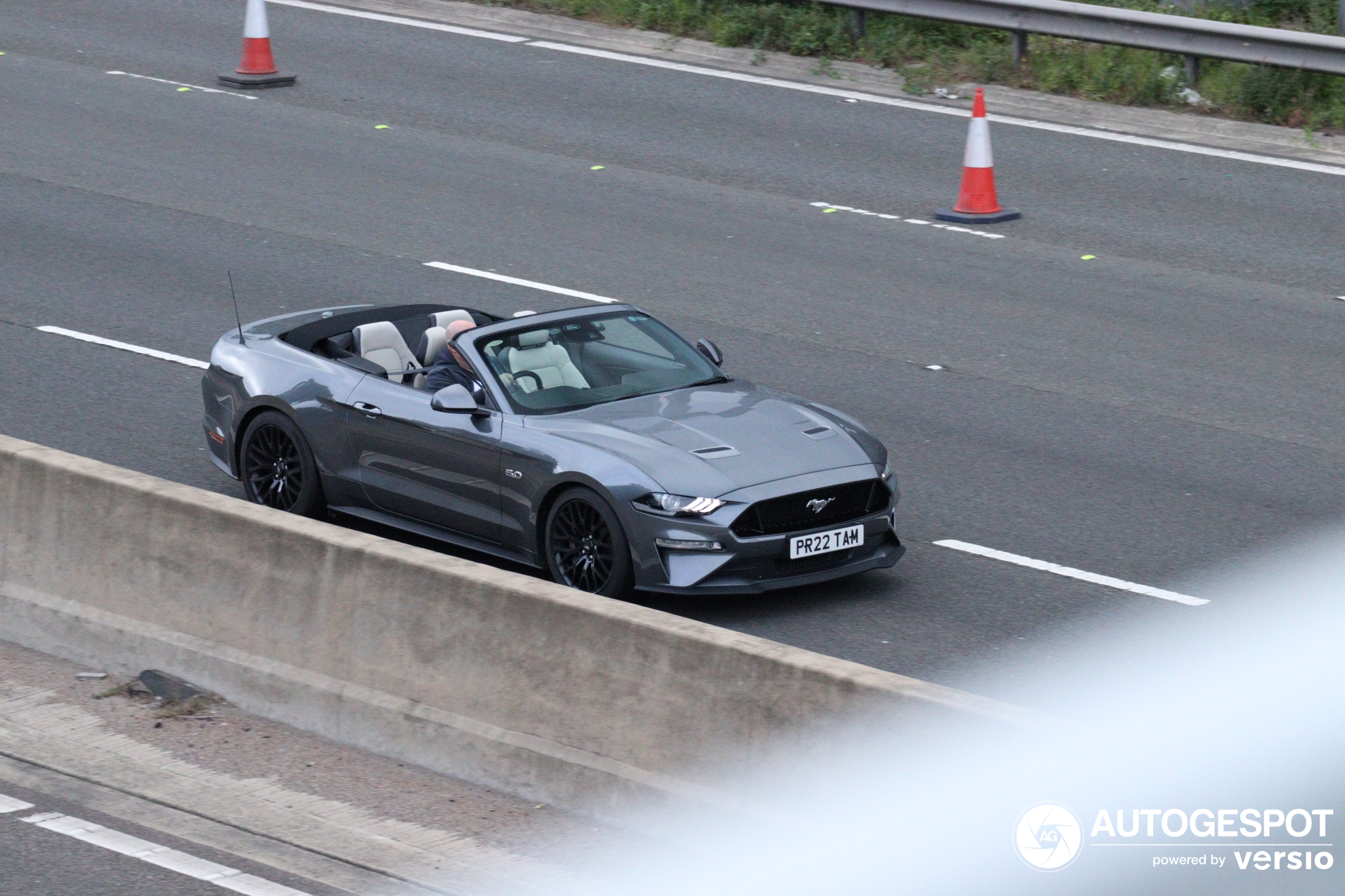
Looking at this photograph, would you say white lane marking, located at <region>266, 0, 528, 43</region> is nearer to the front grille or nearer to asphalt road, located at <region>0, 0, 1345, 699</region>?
asphalt road, located at <region>0, 0, 1345, 699</region>

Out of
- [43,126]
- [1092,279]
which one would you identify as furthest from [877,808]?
[43,126]

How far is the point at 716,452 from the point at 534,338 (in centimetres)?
137

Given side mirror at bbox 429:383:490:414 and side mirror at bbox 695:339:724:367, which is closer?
side mirror at bbox 429:383:490:414

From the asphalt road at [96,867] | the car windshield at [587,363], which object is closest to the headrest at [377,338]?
the car windshield at [587,363]

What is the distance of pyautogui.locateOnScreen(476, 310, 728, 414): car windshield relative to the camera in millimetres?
9227

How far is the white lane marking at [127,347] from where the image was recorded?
12.4 meters

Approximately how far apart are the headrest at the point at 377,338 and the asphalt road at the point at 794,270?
1346 millimetres

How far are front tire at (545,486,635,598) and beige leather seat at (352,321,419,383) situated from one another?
5.46 feet

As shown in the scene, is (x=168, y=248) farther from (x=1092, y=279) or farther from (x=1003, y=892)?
(x=1003, y=892)

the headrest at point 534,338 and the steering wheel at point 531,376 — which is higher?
the headrest at point 534,338

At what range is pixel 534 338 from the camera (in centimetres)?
948

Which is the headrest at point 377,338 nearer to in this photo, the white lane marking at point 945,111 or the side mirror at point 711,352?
the side mirror at point 711,352

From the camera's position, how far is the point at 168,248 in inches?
588

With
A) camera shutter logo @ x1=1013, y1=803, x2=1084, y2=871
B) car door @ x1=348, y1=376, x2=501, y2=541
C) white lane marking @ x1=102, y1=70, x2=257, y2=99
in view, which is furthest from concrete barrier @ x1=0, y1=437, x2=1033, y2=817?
white lane marking @ x1=102, y1=70, x2=257, y2=99
